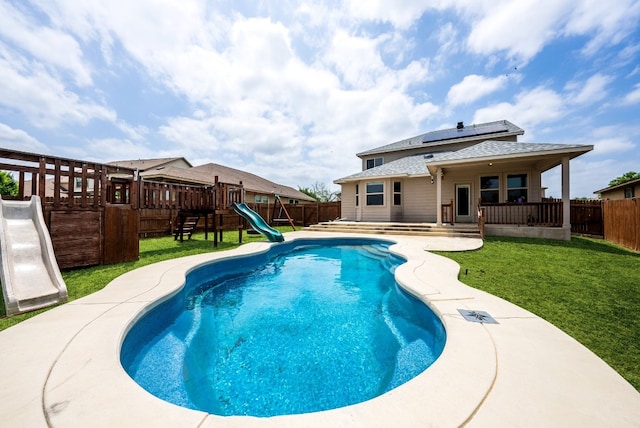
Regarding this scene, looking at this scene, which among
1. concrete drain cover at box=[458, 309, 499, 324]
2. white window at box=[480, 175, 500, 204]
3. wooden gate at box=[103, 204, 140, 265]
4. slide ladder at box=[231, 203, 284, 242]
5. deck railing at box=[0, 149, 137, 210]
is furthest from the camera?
white window at box=[480, 175, 500, 204]

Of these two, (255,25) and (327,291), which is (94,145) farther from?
(327,291)

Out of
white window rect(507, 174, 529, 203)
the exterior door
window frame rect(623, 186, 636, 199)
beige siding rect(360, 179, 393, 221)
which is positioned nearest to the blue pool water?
beige siding rect(360, 179, 393, 221)

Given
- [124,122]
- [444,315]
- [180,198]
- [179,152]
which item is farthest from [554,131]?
[179,152]

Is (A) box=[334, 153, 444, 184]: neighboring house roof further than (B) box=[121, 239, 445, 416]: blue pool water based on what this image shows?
Yes

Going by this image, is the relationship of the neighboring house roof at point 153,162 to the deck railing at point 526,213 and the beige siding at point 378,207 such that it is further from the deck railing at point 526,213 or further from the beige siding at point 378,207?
the deck railing at point 526,213

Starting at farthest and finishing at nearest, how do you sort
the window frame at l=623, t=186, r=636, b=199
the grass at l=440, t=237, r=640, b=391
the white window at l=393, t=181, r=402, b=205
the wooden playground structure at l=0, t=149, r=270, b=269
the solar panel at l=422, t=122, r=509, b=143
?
1. the solar panel at l=422, t=122, r=509, b=143
2. the window frame at l=623, t=186, r=636, b=199
3. the white window at l=393, t=181, r=402, b=205
4. the wooden playground structure at l=0, t=149, r=270, b=269
5. the grass at l=440, t=237, r=640, b=391

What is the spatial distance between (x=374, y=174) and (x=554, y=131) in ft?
41.8

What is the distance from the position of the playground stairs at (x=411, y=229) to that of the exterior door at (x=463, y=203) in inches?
53.2

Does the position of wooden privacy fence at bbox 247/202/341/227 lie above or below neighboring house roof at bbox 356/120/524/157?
below

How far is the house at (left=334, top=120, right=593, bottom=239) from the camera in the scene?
32.7 ft

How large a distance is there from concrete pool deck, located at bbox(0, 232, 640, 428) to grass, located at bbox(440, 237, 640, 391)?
30 centimetres

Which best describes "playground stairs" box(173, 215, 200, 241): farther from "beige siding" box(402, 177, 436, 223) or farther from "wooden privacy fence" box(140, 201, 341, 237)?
"beige siding" box(402, 177, 436, 223)

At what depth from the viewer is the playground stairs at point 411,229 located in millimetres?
10766

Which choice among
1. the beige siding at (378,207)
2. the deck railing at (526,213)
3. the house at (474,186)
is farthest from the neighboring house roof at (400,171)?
the deck railing at (526,213)
